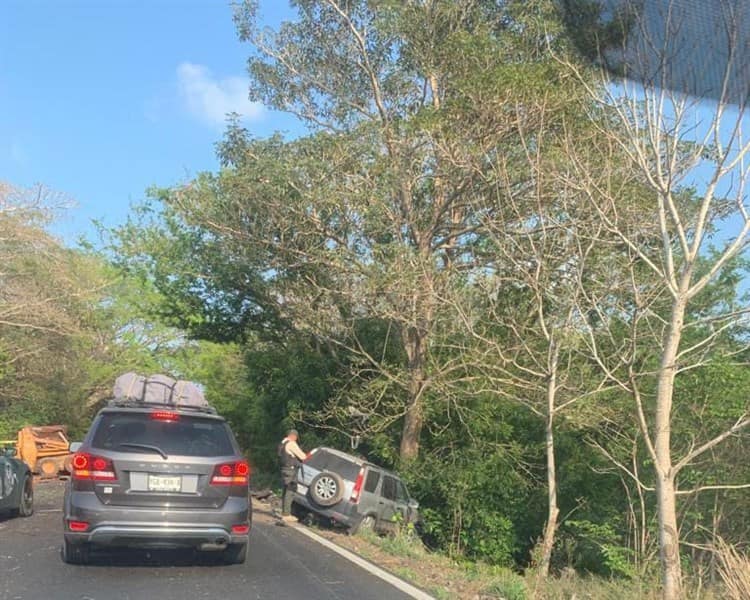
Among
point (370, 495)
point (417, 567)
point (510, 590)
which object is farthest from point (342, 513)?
point (510, 590)

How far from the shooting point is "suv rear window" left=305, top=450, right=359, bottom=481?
14.3 metres

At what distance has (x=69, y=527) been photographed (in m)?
7.71

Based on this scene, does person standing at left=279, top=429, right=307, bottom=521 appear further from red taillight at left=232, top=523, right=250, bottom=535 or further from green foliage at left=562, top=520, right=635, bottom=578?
red taillight at left=232, top=523, right=250, bottom=535

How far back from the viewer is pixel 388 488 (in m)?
15.3

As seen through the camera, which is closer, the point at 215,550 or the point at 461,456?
the point at 215,550

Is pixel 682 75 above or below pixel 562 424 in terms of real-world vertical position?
above

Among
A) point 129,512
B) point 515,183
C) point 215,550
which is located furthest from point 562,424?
point 129,512

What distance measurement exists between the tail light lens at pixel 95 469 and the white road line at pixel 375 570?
302cm

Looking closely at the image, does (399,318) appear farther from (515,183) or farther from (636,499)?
(636,499)

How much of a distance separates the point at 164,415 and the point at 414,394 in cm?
1084

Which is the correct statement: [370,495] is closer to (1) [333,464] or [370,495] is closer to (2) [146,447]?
(1) [333,464]

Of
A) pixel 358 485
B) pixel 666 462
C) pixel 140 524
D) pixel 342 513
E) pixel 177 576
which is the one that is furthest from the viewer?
pixel 358 485

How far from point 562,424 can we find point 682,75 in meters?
9.79

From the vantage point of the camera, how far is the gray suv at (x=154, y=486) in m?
7.63
